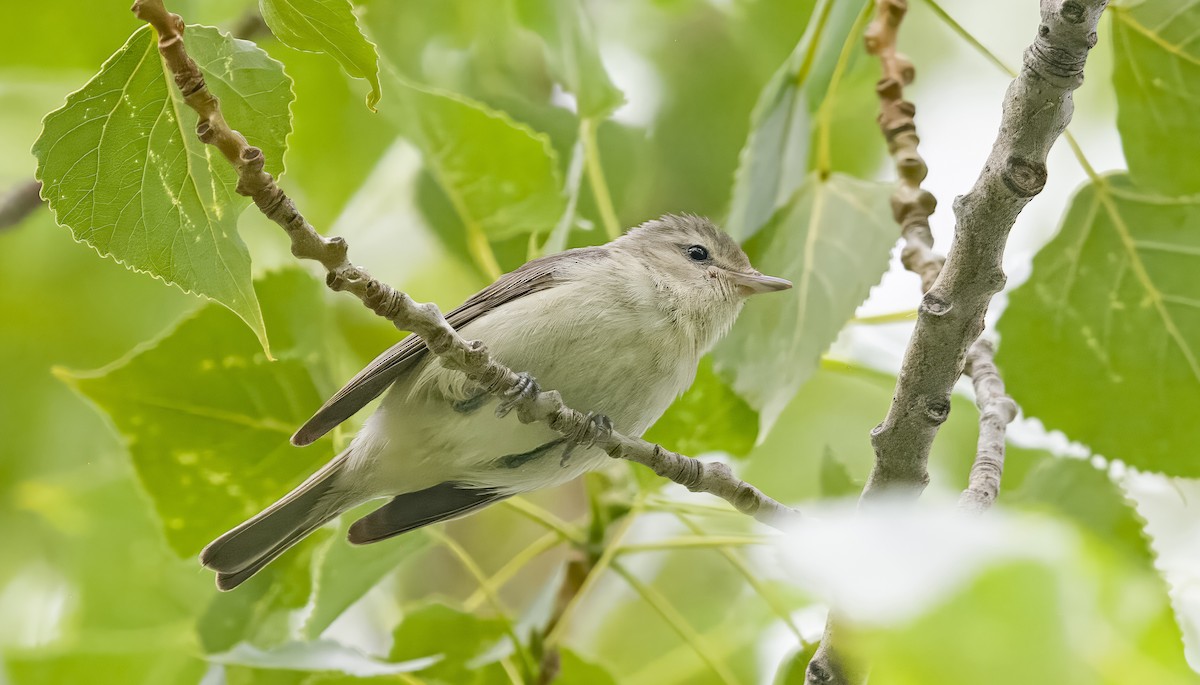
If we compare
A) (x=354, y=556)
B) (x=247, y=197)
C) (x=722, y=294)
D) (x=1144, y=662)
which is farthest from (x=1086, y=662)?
(x=722, y=294)

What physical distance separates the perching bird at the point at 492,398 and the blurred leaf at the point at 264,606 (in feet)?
0.36

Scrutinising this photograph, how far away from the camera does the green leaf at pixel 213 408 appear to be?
8.52 ft

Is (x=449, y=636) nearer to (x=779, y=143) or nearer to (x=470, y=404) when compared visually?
(x=470, y=404)

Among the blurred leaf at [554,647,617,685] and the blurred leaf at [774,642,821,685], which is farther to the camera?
the blurred leaf at [554,647,617,685]

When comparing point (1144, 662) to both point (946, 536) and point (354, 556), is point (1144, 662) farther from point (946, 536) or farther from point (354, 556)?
point (354, 556)

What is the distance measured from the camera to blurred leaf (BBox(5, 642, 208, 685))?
2596 millimetres

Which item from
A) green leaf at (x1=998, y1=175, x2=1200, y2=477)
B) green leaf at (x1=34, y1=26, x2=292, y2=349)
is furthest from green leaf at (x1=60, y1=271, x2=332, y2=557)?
green leaf at (x1=998, y1=175, x2=1200, y2=477)

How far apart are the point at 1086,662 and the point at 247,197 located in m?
1.33

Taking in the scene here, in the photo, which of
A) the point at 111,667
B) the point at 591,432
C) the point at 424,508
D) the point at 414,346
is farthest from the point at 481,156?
the point at 111,667

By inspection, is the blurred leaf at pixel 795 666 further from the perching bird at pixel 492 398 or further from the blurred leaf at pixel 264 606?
the blurred leaf at pixel 264 606

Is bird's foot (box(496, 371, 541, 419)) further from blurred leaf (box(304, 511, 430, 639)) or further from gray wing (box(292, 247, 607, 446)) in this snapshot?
blurred leaf (box(304, 511, 430, 639))

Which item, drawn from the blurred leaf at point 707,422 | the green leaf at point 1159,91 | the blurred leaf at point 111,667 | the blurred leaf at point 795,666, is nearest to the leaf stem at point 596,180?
the blurred leaf at point 707,422

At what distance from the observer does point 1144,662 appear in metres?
0.65

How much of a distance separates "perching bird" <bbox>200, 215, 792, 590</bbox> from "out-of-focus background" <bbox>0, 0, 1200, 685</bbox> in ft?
0.31
